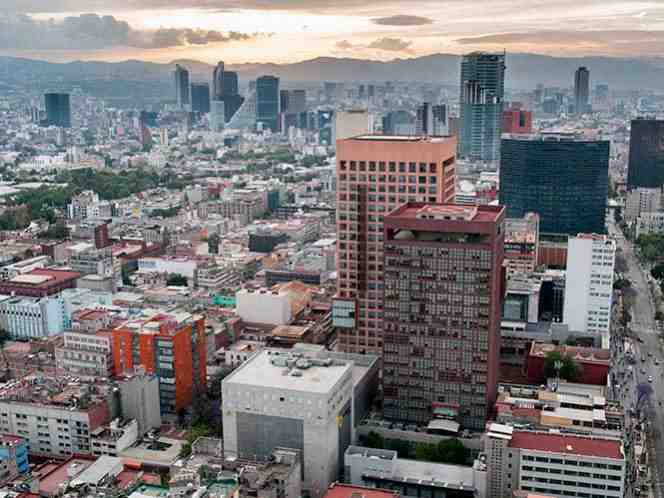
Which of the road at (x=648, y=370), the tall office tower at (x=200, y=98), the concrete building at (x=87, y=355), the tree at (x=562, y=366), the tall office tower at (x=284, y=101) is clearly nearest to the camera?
the road at (x=648, y=370)

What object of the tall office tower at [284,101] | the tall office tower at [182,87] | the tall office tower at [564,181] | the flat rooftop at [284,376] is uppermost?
the tall office tower at [182,87]

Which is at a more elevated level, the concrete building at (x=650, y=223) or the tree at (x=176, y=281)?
the concrete building at (x=650, y=223)

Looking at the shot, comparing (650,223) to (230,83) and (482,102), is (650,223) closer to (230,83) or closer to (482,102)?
(482,102)

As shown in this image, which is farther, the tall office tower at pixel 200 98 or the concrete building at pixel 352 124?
the tall office tower at pixel 200 98

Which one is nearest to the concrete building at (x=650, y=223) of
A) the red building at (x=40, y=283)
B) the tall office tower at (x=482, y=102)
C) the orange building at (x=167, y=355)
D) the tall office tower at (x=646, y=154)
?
the tall office tower at (x=646, y=154)

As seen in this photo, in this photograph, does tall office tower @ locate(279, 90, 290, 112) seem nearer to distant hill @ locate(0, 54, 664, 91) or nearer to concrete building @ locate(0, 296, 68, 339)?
distant hill @ locate(0, 54, 664, 91)

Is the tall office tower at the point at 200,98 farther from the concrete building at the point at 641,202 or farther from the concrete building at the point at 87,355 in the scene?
the concrete building at the point at 87,355
